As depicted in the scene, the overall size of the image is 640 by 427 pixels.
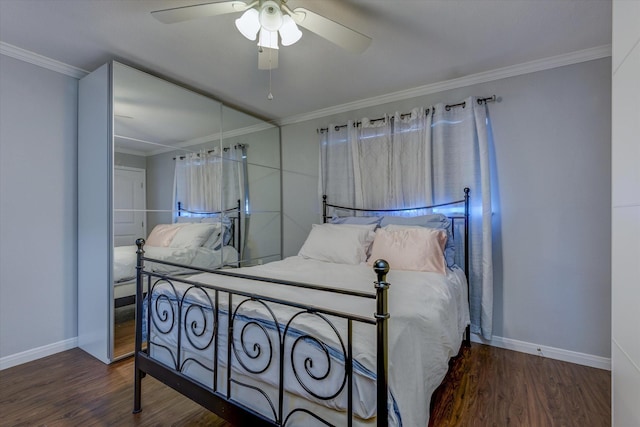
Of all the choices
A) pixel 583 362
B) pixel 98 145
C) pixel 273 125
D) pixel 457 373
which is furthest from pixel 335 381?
pixel 273 125

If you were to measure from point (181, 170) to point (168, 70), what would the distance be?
861mm

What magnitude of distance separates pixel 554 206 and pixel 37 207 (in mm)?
4144

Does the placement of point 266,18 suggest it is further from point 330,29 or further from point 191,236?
point 191,236

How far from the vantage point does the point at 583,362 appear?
7.82 feet

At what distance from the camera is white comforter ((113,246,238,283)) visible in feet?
8.10

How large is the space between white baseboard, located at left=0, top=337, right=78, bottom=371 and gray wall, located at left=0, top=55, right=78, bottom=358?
27 millimetres

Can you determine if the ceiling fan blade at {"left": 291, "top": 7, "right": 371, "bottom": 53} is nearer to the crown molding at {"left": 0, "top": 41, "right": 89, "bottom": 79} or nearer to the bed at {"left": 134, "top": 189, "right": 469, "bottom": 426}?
the bed at {"left": 134, "top": 189, "right": 469, "bottom": 426}

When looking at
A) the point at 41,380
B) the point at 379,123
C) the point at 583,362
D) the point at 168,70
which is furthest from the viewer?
the point at 379,123

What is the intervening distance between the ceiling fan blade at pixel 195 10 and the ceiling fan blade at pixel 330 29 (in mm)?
301

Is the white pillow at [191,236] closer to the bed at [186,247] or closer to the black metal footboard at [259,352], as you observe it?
the bed at [186,247]

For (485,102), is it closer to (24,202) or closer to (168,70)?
(168,70)

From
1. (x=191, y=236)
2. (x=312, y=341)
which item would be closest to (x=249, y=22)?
(x=312, y=341)

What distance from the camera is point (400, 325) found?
1295 millimetres

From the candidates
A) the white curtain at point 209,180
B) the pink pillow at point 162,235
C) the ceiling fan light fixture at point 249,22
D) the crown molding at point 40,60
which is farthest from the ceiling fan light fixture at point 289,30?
the crown molding at point 40,60
